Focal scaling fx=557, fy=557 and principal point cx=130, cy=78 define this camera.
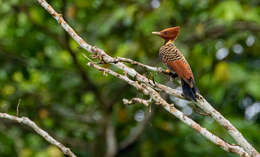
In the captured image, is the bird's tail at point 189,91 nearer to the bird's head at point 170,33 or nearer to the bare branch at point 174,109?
the bare branch at point 174,109

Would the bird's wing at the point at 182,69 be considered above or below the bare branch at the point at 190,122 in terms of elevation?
above

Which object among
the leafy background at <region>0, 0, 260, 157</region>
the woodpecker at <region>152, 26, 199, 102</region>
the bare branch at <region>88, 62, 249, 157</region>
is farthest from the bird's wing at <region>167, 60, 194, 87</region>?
the leafy background at <region>0, 0, 260, 157</region>

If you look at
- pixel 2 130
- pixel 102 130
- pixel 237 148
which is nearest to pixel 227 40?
pixel 102 130

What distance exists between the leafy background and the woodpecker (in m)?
1.37

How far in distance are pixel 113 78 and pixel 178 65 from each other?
308 cm

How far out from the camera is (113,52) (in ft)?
24.3

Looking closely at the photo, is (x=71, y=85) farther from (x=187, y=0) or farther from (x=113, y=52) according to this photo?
(x=187, y=0)

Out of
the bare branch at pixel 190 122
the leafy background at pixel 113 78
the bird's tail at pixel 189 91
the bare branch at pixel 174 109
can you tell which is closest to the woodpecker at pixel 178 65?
the bird's tail at pixel 189 91

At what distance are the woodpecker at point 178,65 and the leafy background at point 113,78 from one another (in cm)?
137

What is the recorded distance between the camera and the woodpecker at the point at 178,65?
3918 millimetres

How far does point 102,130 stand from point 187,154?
1.19 metres

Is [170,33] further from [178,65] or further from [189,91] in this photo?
[189,91]

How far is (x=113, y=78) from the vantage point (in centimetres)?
741

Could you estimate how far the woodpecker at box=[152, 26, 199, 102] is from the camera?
3918 mm
